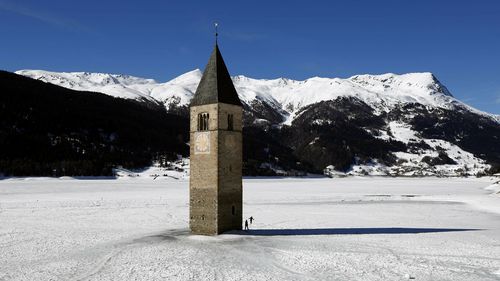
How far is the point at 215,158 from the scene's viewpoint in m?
43.9

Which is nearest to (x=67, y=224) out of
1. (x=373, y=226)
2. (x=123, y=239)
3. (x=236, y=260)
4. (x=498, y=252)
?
(x=123, y=239)

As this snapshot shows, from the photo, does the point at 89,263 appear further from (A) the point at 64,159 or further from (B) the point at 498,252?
(A) the point at 64,159

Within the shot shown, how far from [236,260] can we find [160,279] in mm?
6508

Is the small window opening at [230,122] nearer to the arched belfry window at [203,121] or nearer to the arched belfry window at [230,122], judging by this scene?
the arched belfry window at [230,122]

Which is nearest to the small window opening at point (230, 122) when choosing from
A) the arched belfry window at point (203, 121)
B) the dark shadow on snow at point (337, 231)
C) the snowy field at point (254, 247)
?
the arched belfry window at point (203, 121)

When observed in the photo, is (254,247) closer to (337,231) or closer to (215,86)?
(337,231)

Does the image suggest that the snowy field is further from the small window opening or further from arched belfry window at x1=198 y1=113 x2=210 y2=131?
the small window opening

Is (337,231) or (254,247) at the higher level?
(337,231)

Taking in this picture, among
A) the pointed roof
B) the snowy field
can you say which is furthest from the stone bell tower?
the snowy field

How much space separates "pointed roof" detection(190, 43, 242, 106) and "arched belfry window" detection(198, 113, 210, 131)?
1137 mm

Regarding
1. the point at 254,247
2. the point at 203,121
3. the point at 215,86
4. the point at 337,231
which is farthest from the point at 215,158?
the point at 337,231

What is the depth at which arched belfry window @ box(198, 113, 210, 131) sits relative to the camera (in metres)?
45.6

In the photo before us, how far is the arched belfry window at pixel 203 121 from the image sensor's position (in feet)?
149

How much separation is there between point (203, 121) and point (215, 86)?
3414 millimetres
